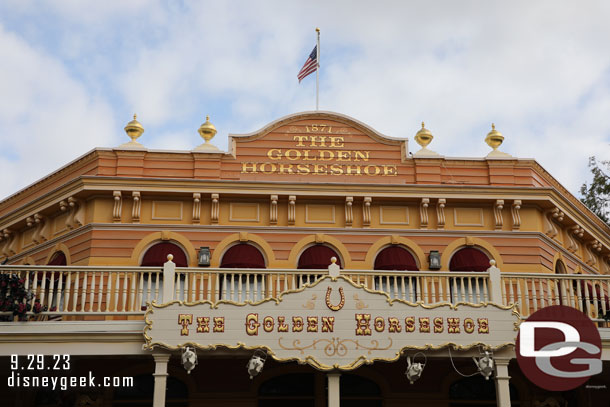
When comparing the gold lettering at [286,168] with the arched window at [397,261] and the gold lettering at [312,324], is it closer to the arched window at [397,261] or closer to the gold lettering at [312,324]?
the arched window at [397,261]

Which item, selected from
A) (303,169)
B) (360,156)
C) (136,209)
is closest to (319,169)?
(303,169)

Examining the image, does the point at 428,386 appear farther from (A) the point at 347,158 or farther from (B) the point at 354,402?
(A) the point at 347,158

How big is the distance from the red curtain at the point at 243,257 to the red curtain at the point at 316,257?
1022mm

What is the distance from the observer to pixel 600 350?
1339 cm

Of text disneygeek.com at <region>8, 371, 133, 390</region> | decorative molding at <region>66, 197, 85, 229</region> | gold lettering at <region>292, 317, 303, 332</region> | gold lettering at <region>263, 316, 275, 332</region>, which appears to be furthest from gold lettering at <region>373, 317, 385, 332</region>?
decorative molding at <region>66, 197, 85, 229</region>

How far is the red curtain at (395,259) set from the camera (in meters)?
17.3

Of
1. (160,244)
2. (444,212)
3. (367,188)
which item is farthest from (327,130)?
(160,244)

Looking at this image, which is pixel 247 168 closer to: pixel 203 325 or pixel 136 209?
pixel 136 209

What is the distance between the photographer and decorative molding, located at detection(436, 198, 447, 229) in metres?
17.8

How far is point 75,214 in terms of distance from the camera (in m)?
17.9

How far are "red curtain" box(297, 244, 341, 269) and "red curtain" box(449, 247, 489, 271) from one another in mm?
2944

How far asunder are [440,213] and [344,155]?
2919 millimetres

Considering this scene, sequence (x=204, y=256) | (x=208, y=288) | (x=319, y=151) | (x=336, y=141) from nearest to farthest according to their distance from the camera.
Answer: (x=208, y=288), (x=204, y=256), (x=319, y=151), (x=336, y=141)

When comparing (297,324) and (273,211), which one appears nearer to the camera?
(297,324)
